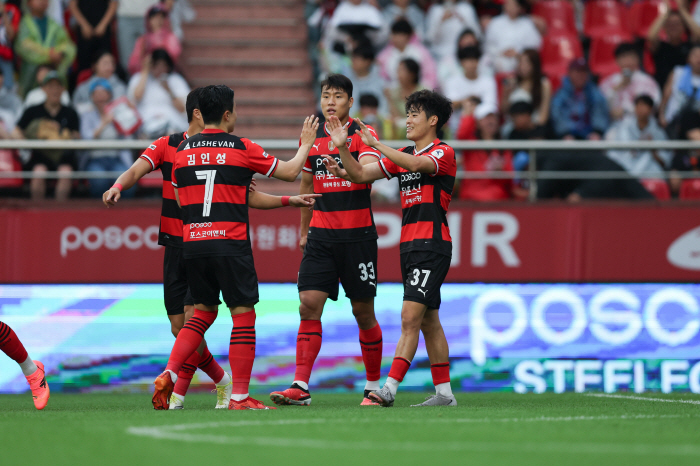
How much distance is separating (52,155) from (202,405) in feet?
13.8

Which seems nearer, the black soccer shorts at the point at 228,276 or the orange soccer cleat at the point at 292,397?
the black soccer shorts at the point at 228,276

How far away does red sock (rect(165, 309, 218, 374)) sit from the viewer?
6000 millimetres

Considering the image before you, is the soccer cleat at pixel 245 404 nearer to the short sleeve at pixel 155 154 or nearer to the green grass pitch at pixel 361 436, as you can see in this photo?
the green grass pitch at pixel 361 436

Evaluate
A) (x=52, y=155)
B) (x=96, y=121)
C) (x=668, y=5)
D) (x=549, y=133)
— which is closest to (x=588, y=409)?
(x=549, y=133)

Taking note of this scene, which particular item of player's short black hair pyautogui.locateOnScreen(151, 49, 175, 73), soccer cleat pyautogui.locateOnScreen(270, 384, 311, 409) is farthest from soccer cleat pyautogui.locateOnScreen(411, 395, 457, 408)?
player's short black hair pyautogui.locateOnScreen(151, 49, 175, 73)

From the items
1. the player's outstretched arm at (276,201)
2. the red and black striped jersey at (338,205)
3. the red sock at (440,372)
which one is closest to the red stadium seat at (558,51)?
the red and black striped jersey at (338,205)

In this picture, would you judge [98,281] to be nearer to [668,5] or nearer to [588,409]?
[588,409]

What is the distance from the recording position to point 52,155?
10164 mm

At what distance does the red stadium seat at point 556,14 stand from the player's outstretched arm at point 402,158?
26.6 ft

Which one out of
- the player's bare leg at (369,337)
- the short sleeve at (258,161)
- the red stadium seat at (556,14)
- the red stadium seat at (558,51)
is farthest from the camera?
the red stadium seat at (556,14)

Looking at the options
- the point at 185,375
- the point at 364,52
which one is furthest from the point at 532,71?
the point at 185,375

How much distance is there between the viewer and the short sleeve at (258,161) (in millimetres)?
6125

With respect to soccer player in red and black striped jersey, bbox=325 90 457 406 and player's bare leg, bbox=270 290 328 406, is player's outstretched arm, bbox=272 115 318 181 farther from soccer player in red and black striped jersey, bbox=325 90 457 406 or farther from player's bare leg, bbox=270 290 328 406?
player's bare leg, bbox=270 290 328 406

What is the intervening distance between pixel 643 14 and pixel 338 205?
921 centimetres
